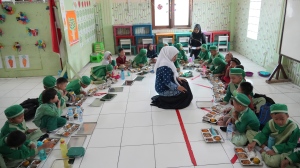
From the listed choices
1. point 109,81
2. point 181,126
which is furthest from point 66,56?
point 181,126

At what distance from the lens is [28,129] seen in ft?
11.6

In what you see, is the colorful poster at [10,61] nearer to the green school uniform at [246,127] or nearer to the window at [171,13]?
the window at [171,13]

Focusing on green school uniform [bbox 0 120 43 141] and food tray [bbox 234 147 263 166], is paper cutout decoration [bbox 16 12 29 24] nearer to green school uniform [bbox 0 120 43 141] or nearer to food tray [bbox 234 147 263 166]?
green school uniform [bbox 0 120 43 141]

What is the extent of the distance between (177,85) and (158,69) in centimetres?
47

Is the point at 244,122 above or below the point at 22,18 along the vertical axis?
below

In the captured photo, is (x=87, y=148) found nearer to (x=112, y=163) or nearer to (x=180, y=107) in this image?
(x=112, y=163)

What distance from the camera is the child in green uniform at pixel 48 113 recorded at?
12.0 ft

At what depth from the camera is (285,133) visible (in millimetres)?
2875

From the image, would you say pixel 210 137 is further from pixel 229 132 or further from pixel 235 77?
pixel 235 77

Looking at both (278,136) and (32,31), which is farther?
(32,31)

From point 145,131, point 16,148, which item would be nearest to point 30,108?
point 16,148

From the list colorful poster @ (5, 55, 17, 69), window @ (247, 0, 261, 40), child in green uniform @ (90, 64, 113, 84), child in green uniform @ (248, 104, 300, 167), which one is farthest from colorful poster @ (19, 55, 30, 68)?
window @ (247, 0, 261, 40)

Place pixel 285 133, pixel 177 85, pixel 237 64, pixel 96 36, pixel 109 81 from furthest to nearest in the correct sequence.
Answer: pixel 96 36, pixel 109 81, pixel 237 64, pixel 177 85, pixel 285 133

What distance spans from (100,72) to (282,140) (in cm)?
441
